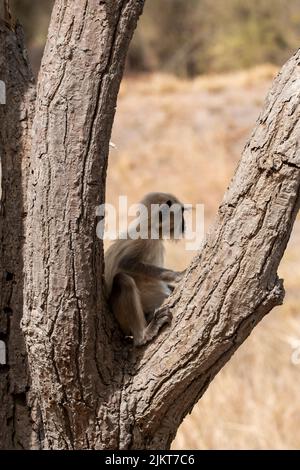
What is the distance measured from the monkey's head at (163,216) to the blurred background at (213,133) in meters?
1.40

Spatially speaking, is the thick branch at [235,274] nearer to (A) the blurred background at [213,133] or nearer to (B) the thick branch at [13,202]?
(B) the thick branch at [13,202]

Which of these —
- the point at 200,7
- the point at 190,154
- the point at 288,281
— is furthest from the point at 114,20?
the point at 200,7

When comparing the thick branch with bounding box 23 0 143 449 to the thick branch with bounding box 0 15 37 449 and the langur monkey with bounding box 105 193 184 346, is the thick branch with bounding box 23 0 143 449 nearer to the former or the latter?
the langur monkey with bounding box 105 193 184 346

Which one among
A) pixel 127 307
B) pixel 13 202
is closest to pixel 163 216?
pixel 127 307

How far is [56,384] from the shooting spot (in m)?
2.96

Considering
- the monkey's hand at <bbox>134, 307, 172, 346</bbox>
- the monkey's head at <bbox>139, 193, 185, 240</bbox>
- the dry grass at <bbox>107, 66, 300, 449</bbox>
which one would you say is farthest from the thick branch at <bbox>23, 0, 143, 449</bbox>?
the dry grass at <bbox>107, 66, 300, 449</bbox>

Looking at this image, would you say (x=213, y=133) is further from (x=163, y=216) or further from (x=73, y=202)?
(x=73, y=202)

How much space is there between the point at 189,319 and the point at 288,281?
6524 mm

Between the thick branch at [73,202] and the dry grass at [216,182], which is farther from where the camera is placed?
the dry grass at [216,182]

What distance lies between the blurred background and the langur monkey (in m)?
1.45

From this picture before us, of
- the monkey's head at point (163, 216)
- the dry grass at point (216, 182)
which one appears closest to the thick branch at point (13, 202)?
the monkey's head at point (163, 216)

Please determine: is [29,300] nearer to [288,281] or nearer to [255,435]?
[255,435]

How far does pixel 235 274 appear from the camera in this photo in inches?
103

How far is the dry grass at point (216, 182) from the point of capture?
19.9 ft
